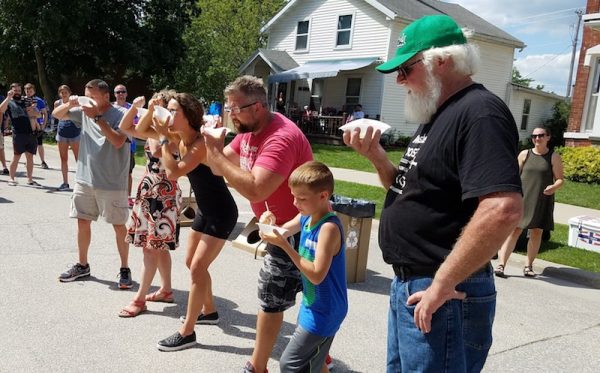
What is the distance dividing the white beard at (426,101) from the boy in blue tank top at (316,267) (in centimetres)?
69

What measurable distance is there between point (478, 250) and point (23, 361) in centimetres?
298

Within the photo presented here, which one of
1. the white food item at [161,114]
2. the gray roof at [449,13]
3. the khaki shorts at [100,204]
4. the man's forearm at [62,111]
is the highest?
the gray roof at [449,13]

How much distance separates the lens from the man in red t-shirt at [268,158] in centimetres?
287

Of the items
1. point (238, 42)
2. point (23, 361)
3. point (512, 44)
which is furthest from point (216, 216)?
point (238, 42)

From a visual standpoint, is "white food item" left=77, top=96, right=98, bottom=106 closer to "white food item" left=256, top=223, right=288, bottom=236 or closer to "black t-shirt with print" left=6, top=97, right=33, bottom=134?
"white food item" left=256, top=223, right=288, bottom=236

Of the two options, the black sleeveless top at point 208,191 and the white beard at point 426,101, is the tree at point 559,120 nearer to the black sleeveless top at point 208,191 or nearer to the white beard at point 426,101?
the black sleeveless top at point 208,191

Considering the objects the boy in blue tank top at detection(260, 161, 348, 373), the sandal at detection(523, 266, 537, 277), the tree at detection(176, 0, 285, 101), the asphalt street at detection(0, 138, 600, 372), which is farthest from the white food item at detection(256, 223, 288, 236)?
the tree at detection(176, 0, 285, 101)

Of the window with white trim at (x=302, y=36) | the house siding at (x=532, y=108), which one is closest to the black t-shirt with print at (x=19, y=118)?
the window with white trim at (x=302, y=36)

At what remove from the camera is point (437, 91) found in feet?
6.61

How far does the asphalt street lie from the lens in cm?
354

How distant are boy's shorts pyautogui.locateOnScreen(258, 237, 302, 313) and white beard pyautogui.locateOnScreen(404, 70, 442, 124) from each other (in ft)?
4.10

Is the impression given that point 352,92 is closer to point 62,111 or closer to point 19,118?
point 19,118

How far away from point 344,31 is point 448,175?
22863 millimetres

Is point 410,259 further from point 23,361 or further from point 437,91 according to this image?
point 23,361
